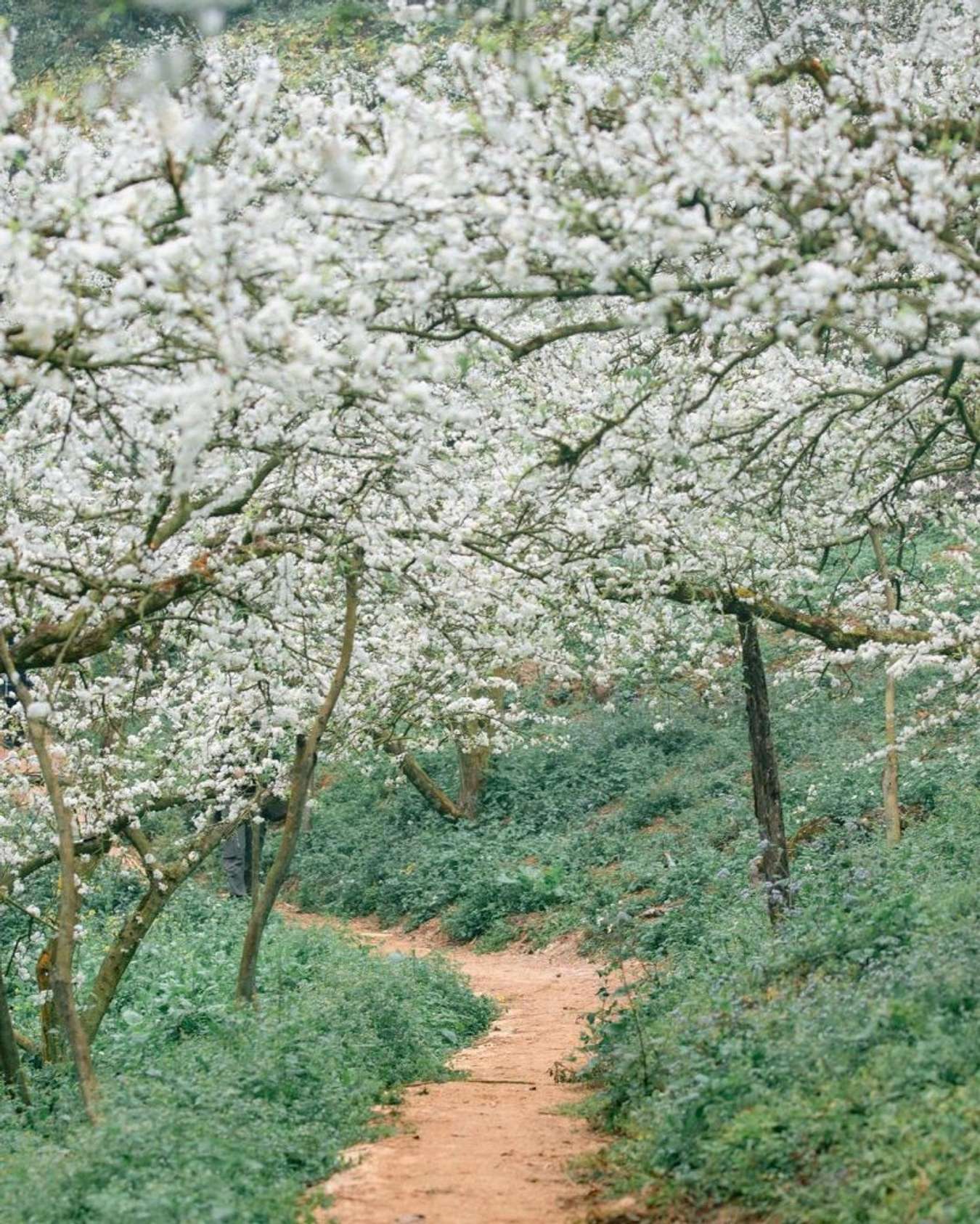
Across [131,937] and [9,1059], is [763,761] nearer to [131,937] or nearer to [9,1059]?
[131,937]

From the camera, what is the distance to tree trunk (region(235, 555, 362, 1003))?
29.9ft

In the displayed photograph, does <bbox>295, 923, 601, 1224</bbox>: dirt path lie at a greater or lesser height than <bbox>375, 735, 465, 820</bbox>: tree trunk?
lesser

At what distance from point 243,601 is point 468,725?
6963mm

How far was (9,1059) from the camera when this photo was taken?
927 cm

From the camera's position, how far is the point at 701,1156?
6.69 meters

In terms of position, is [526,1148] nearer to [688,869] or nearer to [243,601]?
[243,601]

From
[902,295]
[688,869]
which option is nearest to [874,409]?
[902,295]

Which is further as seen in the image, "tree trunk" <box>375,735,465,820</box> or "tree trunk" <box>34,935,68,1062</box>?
"tree trunk" <box>375,735,465,820</box>

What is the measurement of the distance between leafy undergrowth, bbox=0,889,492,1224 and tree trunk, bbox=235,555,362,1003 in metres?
0.31

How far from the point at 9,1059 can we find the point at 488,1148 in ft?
10.6

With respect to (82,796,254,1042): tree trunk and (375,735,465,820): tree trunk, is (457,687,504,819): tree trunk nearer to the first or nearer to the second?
(375,735,465,820): tree trunk

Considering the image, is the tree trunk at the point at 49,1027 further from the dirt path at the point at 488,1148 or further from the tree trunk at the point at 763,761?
the tree trunk at the point at 763,761

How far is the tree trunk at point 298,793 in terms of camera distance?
9.11 metres

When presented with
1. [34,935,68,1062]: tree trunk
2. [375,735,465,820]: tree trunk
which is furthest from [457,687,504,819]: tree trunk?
[34,935,68,1062]: tree trunk
